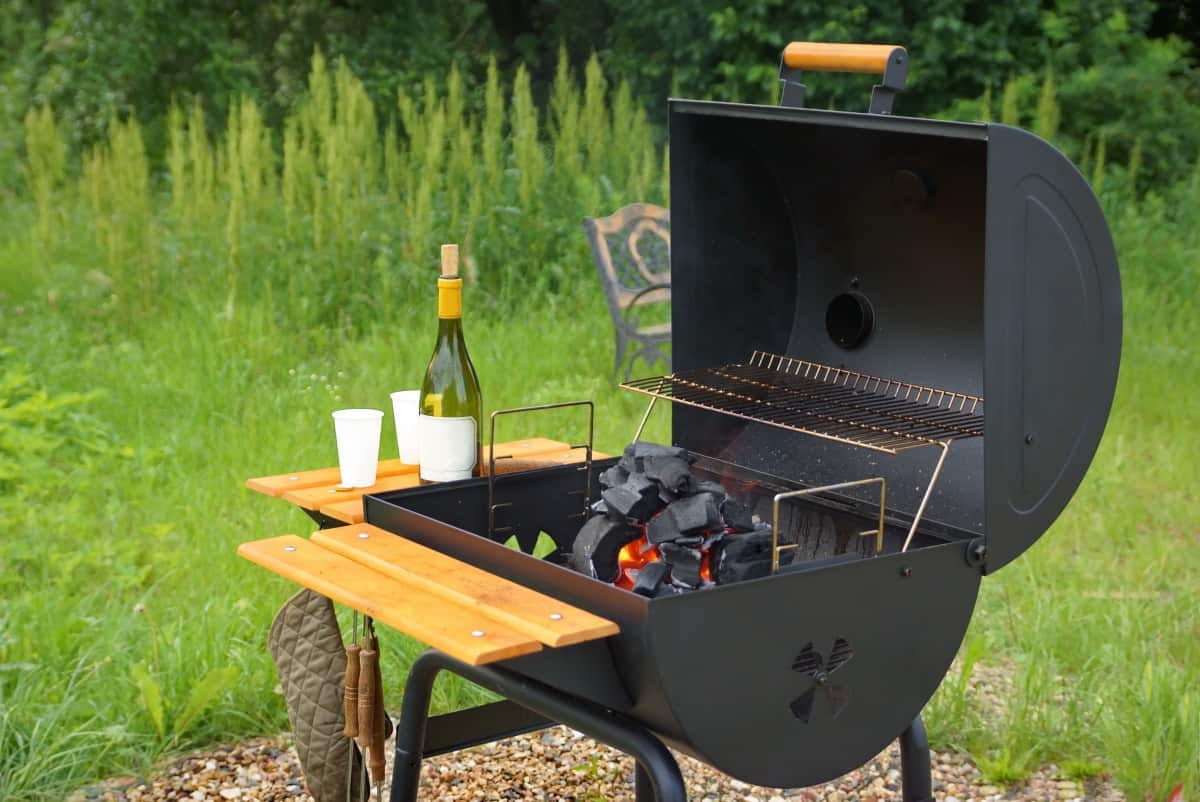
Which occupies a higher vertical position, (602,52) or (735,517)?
(602,52)

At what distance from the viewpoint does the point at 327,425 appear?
481 centimetres

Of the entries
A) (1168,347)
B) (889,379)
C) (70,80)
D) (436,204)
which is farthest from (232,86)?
(889,379)

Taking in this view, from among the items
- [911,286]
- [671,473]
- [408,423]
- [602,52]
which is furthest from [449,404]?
[602,52]

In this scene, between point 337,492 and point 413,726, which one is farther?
point 413,726

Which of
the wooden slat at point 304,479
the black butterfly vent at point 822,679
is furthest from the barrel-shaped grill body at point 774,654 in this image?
the wooden slat at point 304,479

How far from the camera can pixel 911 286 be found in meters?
2.38

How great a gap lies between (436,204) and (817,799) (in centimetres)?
422

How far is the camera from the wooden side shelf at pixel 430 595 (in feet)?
5.57

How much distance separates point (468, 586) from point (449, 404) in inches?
23.8

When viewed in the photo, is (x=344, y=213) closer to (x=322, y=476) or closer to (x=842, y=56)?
(x=322, y=476)

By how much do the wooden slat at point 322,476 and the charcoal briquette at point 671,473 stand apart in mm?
426

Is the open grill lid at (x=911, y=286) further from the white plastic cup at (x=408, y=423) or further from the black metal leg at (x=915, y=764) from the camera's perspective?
the white plastic cup at (x=408, y=423)

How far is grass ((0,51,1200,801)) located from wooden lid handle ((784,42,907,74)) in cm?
145

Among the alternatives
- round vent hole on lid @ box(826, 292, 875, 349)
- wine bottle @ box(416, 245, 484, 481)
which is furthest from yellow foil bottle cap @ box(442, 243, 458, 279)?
round vent hole on lid @ box(826, 292, 875, 349)
